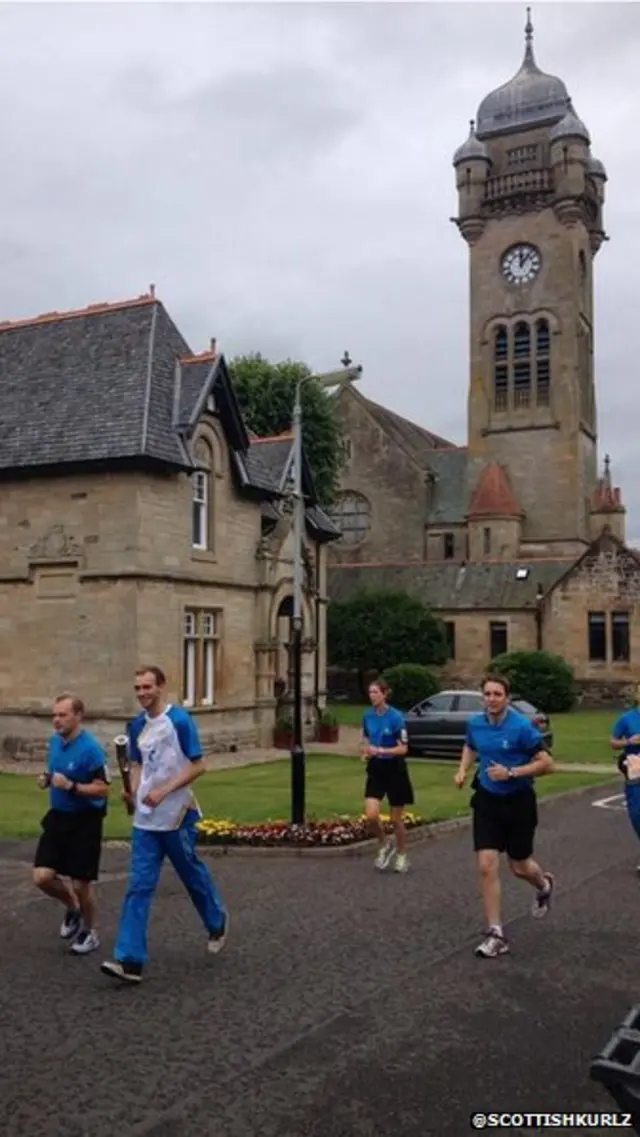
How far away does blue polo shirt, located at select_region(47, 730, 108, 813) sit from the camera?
8.02m

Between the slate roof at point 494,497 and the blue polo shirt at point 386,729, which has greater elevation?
the slate roof at point 494,497

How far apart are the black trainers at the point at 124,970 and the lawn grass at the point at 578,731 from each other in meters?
18.4

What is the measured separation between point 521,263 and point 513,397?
7403 millimetres

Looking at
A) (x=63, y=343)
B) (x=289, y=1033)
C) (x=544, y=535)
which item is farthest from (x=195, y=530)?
(x=544, y=535)

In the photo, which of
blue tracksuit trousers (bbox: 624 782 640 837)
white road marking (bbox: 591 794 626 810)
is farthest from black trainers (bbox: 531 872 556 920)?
white road marking (bbox: 591 794 626 810)

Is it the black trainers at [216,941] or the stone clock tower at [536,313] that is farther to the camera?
the stone clock tower at [536,313]

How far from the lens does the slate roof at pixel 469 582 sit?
4444cm

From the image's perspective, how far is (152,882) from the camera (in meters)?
7.30

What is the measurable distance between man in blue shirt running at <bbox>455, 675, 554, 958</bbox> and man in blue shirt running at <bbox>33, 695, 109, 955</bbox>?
2.83m

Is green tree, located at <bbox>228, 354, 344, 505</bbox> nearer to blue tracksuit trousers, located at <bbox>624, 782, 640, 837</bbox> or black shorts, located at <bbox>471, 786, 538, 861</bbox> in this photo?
blue tracksuit trousers, located at <bbox>624, 782, 640, 837</bbox>

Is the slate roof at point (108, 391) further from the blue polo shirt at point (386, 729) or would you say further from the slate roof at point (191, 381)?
the blue polo shirt at point (386, 729)

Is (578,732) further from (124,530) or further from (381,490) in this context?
(381,490)

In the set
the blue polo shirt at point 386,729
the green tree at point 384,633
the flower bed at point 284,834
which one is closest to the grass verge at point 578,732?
the green tree at point 384,633

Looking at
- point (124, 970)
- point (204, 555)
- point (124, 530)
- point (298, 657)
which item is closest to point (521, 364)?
point (204, 555)
